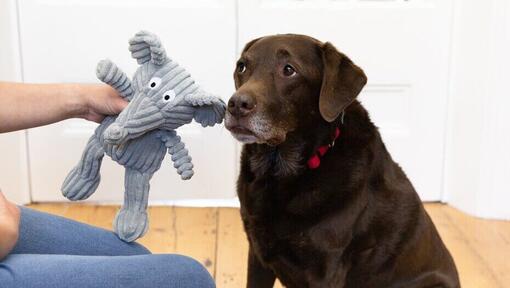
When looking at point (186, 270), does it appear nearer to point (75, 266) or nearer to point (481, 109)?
point (75, 266)

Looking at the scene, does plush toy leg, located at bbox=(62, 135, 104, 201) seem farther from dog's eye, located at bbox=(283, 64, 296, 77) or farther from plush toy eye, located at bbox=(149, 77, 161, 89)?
dog's eye, located at bbox=(283, 64, 296, 77)

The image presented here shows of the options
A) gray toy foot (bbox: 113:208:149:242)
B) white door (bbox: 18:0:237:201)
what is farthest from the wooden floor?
gray toy foot (bbox: 113:208:149:242)

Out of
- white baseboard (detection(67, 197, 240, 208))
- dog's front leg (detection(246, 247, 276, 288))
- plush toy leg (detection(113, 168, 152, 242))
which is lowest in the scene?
white baseboard (detection(67, 197, 240, 208))

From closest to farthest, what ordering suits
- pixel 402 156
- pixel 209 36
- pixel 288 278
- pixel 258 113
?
pixel 258 113 < pixel 288 278 < pixel 209 36 < pixel 402 156

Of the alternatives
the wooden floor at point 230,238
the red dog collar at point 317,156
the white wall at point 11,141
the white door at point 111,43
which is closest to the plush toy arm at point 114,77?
the red dog collar at point 317,156

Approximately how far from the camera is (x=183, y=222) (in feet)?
7.96

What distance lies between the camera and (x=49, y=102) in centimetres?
135

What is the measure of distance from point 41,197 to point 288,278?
1478 millimetres

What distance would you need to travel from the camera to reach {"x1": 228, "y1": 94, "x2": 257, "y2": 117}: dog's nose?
128cm

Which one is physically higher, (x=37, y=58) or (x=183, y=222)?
(x=37, y=58)

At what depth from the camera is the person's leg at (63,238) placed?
128cm

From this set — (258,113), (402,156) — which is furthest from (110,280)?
(402,156)

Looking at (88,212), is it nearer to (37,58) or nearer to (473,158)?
(37,58)

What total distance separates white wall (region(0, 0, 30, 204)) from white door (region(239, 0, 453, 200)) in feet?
2.83
